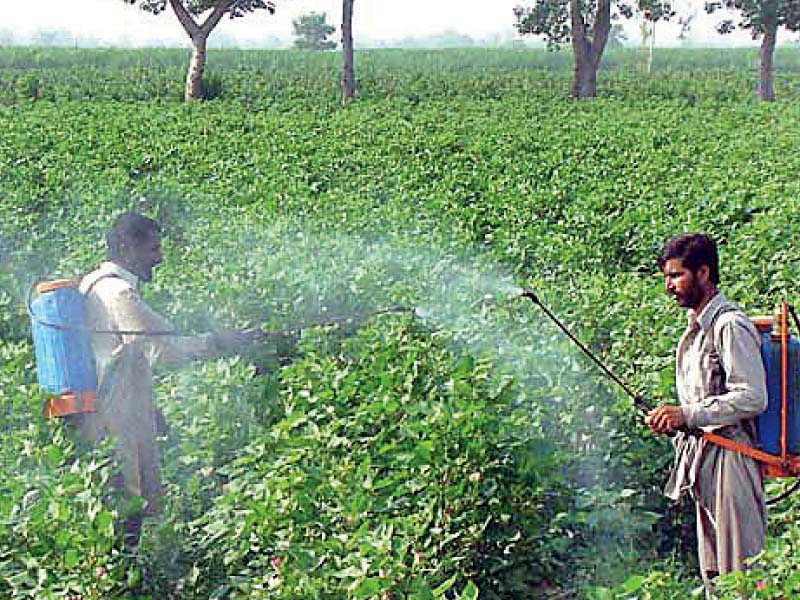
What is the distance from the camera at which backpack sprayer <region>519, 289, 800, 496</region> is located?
4707 millimetres

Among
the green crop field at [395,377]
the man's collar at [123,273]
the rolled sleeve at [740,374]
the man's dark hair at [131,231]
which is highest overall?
the man's dark hair at [131,231]

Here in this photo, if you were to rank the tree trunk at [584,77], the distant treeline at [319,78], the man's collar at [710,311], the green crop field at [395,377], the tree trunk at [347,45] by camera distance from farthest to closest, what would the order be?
the distant treeline at [319,78] → the tree trunk at [584,77] → the tree trunk at [347,45] → the green crop field at [395,377] → the man's collar at [710,311]

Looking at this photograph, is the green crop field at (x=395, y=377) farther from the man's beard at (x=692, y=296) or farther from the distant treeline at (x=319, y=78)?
the distant treeline at (x=319, y=78)

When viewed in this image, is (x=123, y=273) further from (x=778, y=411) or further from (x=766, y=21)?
(x=766, y=21)

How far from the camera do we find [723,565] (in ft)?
16.1

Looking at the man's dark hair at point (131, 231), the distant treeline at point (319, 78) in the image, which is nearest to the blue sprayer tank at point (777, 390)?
the man's dark hair at point (131, 231)

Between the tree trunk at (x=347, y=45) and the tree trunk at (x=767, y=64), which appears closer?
the tree trunk at (x=347, y=45)

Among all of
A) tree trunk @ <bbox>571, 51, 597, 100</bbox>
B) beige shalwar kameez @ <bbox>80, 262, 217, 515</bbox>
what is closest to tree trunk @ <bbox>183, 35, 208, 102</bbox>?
tree trunk @ <bbox>571, 51, 597, 100</bbox>

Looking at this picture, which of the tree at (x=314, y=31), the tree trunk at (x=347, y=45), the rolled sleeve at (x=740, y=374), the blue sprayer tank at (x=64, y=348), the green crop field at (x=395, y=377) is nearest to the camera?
the rolled sleeve at (x=740, y=374)

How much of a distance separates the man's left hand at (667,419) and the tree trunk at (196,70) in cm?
3569

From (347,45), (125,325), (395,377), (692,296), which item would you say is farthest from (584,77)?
(692,296)

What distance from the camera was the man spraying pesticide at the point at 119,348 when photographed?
6.02m

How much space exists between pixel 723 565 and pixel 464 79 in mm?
44401

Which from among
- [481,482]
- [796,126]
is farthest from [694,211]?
[796,126]
